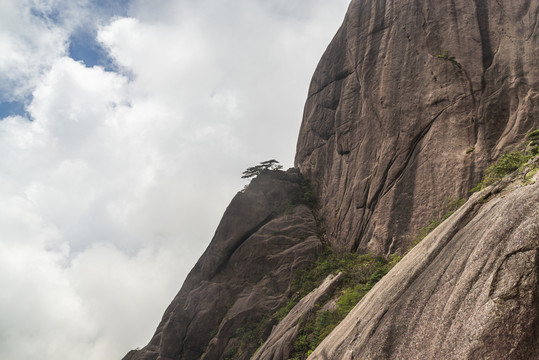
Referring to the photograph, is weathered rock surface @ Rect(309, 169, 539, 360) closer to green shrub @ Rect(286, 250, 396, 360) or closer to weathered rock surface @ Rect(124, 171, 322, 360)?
green shrub @ Rect(286, 250, 396, 360)

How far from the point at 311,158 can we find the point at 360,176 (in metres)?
13.3

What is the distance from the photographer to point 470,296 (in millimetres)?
8930

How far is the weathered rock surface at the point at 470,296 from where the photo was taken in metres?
7.87

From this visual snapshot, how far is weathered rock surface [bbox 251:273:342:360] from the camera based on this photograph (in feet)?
78.8

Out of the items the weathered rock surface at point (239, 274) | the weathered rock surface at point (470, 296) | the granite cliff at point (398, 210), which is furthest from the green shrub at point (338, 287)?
the weathered rock surface at point (470, 296)

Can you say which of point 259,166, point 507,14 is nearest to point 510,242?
point 507,14

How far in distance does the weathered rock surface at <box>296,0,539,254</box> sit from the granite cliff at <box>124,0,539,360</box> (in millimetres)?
120

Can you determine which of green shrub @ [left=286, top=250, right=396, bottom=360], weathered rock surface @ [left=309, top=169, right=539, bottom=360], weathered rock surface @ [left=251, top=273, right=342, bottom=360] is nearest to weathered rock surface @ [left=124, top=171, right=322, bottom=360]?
green shrub @ [left=286, top=250, right=396, bottom=360]

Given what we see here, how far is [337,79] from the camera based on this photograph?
4500 centimetres

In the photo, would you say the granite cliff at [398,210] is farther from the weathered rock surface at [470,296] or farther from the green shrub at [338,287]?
the green shrub at [338,287]

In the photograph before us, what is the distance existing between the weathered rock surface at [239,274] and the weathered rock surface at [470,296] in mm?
25597

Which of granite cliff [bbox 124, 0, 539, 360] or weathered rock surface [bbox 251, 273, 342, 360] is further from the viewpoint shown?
weathered rock surface [bbox 251, 273, 342, 360]

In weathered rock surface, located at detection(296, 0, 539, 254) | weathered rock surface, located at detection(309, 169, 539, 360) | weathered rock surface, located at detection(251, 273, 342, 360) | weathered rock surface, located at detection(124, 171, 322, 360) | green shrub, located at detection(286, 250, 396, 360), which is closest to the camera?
weathered rock surface, located at detection(309, 169, 539, 360)

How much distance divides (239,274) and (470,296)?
33979mm
